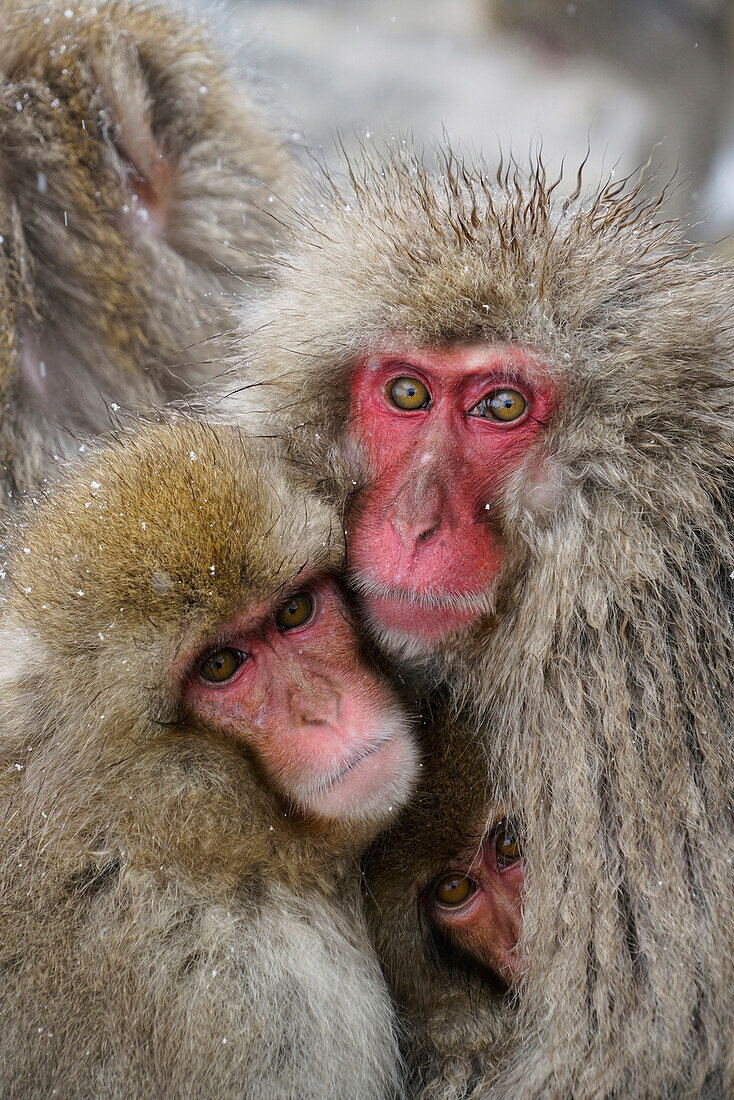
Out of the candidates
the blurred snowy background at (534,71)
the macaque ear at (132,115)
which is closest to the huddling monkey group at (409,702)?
the macaque ear at (132,115)

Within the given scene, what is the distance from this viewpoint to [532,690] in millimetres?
1787

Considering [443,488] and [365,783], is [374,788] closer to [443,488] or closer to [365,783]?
[365,783]

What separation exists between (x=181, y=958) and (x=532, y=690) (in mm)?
648

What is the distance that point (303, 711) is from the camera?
71.0 inches

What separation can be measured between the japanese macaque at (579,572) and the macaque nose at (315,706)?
0.13m

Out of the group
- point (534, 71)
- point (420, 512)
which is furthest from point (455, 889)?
point (534, 71)

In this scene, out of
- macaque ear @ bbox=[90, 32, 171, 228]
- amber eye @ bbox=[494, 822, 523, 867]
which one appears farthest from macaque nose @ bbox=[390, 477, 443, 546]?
macaque ear @ bbox=[90, 32, 171, 228]

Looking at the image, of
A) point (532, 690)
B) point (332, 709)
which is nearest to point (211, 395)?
point (332, 709)

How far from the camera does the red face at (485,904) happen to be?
1.93m

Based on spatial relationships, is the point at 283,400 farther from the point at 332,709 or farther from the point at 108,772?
the point at 108,772

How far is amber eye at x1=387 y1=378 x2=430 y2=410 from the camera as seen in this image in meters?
1.84

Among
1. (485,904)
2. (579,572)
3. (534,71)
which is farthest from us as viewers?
(534,71)

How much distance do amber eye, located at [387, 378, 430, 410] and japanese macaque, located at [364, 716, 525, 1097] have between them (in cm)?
53

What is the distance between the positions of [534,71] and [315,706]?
15.2 feet
